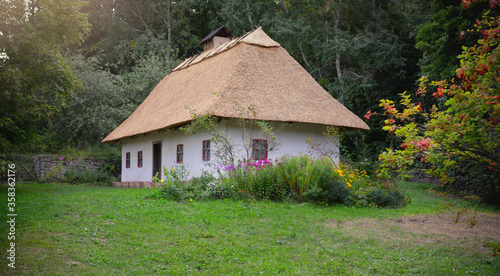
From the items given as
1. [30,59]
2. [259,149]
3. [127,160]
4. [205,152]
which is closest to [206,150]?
[205,152]

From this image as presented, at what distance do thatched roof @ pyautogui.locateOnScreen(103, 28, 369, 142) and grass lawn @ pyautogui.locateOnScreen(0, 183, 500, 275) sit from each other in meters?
5.60

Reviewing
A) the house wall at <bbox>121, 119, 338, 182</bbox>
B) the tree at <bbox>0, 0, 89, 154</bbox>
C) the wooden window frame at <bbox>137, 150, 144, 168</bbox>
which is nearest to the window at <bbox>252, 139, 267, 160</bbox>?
the house wall at <bbox>121, 119, 338, 182</bbox>

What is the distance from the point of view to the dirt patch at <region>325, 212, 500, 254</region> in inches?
284

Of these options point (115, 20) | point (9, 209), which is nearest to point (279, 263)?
point (9, 209)

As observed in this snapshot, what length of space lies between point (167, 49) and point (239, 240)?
25.1 meters

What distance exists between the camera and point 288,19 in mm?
26062

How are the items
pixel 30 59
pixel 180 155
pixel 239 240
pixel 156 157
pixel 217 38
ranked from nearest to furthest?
pixel 239 240, pixel 30 59, pixel 180 155, pixel 156 157, pixel 217 38

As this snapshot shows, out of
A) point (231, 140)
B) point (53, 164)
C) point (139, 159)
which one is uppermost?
point (231, 140)

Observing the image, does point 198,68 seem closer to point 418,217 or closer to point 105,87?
point 105,87

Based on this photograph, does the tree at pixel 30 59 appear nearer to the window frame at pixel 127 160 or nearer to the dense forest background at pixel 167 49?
the dense forest background at pixel 167 49

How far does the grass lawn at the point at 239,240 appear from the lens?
554 cm

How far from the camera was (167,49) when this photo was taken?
29.9 metres

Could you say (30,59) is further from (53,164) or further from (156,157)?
(53,164)

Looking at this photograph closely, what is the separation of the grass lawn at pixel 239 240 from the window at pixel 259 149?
206 inches
